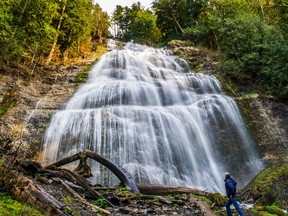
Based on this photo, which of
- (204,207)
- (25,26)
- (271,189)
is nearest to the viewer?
(204,207)

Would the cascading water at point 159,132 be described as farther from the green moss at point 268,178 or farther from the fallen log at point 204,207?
the fallen log at point 204,207

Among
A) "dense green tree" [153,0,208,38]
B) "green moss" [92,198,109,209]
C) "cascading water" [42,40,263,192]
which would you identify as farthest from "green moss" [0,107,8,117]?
"dense green tree" [153,0,208,38]

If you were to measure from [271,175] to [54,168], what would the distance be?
7.63 metres

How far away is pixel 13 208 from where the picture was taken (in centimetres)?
382

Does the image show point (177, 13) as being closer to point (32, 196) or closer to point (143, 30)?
point (143, 30)

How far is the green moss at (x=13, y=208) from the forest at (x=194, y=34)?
1374 cm

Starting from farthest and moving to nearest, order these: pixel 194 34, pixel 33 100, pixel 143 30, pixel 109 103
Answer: pixel 143 30, pixel 194 34, pixel 109 103, pixel 33 100

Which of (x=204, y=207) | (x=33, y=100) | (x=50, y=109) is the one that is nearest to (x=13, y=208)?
(x=204, y=207)

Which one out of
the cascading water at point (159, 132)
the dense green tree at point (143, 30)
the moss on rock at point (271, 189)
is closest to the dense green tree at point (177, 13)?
the dense green tree at point (143, 30)

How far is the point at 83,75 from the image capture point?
66.0 feet

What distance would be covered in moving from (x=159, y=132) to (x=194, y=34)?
18.9 metres

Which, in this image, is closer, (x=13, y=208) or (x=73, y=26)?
(x=13, y=208)

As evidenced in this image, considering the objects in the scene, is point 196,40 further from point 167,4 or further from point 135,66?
point 135,66

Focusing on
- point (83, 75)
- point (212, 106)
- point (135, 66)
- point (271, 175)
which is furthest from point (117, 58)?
point (271, 175)
